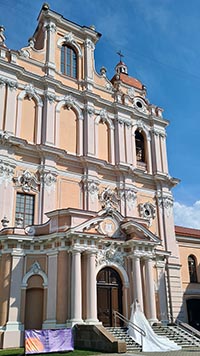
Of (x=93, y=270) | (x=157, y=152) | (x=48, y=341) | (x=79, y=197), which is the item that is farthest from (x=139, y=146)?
(x=48, y=341)

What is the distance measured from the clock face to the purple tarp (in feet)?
21.6

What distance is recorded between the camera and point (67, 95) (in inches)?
1200

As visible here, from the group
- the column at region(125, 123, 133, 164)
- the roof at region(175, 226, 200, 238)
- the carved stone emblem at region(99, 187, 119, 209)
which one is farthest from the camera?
the roof at region(175, 226, 200, 238)

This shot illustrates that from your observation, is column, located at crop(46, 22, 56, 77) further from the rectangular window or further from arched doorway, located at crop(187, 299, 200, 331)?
arched doorway, located at crop(187, 299, 200, 331)

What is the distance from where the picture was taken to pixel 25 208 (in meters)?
25.4

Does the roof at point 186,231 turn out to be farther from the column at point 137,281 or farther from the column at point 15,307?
the column at point 15,307

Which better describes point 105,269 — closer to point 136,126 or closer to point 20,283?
point 20,283

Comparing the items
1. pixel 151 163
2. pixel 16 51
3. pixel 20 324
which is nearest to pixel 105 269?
pixel 20 324

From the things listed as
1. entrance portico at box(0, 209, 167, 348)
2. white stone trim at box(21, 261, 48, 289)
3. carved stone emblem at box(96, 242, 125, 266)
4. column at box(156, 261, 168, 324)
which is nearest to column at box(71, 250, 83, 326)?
entrance portico at box(0, 209, 167, 348)

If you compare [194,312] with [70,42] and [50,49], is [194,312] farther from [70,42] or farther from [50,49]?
[70,42]

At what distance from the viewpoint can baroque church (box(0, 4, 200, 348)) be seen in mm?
21156

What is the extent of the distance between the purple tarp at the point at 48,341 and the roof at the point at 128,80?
24777mm

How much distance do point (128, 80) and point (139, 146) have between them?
7606 mm

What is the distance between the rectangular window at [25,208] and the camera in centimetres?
2506
